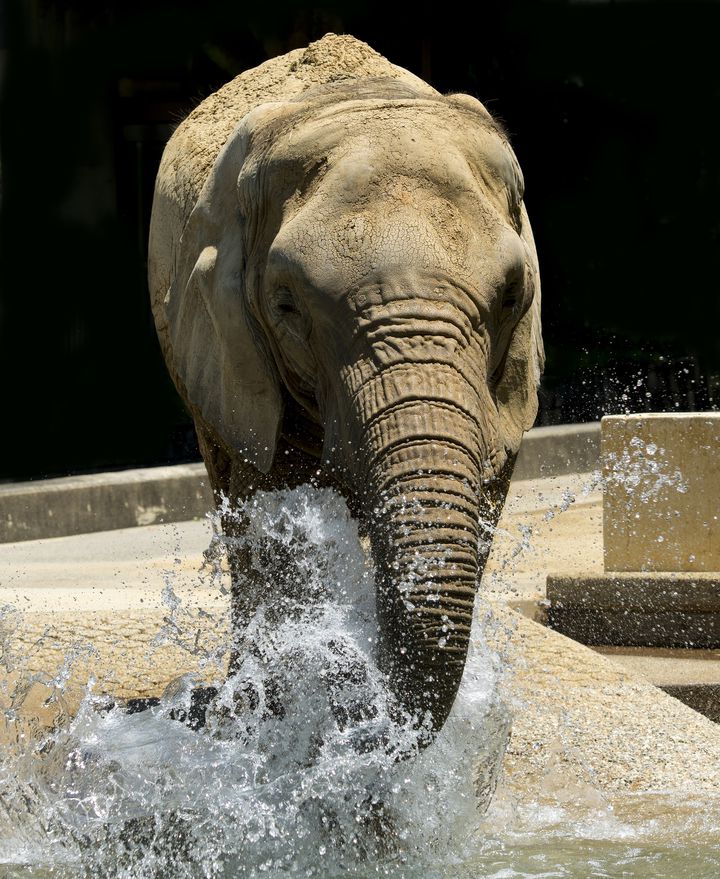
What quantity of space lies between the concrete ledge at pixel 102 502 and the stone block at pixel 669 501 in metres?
4.40

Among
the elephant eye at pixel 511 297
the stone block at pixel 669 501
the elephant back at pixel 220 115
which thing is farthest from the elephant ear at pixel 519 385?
the stone block at pixel 669 501

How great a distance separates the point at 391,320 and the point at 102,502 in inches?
280

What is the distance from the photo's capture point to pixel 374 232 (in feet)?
13.4

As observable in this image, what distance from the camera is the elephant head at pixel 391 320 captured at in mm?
3775

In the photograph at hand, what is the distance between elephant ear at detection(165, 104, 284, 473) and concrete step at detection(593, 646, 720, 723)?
6.43ft

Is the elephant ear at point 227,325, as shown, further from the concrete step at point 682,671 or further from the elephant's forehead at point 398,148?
the concrete step at point 682,671

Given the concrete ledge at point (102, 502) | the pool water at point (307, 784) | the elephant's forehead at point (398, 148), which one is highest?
the elephant's forehead at point (398, 148)

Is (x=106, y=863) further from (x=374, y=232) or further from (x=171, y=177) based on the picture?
(x=171, y=177)

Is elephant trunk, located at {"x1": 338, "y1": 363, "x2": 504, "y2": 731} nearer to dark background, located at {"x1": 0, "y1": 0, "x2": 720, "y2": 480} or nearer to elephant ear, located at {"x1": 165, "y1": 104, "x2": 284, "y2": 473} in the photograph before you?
elephant ear, located at {"x1": 165, "y1": 104, "x2": 284, "y2": 473}

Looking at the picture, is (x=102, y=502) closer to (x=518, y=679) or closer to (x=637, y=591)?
(x=637, y=591)

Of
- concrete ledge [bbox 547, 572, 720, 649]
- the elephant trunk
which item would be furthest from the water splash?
concrete ledge [bbox 547, 572, 720, 649]

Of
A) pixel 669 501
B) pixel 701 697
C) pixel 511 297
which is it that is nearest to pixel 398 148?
pixel 511 297

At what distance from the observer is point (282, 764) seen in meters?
4.66

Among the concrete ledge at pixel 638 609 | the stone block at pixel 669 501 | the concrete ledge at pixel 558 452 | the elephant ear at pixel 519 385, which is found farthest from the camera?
the concrete ledge at pixel 558 452
